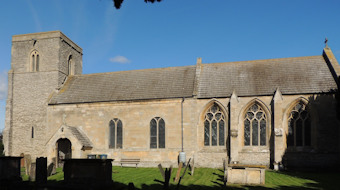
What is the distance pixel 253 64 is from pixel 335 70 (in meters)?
7.29

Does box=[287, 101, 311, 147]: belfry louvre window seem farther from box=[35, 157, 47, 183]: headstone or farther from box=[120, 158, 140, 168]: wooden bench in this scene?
box=[35, 157, 47, 183]: headstone

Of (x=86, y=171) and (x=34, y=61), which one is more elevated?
(x=34, y=61)

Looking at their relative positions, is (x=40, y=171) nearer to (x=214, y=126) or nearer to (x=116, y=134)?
(x=116, y=134)

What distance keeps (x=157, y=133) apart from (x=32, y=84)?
1518 centimetres

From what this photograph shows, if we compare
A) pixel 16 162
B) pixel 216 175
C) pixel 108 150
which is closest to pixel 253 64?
pixel 216 175

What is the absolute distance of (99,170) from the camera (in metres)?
15.1

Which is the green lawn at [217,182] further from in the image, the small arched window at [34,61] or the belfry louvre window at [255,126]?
the small arched window at [34,61]

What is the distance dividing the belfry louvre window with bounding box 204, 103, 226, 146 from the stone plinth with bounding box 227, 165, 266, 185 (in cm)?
922

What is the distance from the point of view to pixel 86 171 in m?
15.3

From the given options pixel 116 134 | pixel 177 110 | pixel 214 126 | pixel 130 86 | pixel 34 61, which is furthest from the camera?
pixel 34 61

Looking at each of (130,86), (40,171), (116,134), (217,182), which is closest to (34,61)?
(130,86)

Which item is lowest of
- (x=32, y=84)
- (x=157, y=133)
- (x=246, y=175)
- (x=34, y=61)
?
(x=246, y=175)

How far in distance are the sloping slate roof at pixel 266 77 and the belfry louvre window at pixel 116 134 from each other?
8438 mm

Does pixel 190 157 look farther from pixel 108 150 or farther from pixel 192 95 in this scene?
pixel 108 150
